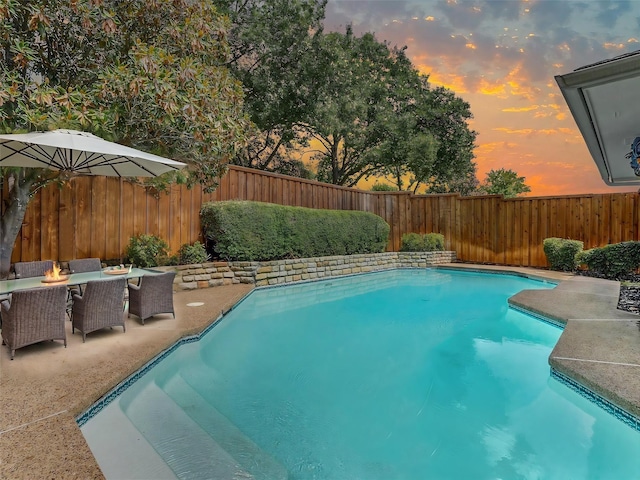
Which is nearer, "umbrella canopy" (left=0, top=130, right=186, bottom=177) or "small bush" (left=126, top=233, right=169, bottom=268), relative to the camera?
"umbrella canopy" (left=0, top=130, right=186, bottom=177)

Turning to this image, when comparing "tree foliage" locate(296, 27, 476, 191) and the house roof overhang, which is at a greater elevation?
"tree foliage" locate(296, 27, 476, 191)

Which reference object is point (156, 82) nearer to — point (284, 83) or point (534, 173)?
point (284, 83)

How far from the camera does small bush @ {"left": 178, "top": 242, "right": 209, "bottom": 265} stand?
801 cm

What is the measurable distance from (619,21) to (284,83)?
9.19m

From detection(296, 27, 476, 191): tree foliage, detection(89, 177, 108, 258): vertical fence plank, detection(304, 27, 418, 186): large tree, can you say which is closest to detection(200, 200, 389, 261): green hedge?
detection(89, 177, 108, 258): vertical fence plank

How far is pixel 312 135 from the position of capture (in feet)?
53.1

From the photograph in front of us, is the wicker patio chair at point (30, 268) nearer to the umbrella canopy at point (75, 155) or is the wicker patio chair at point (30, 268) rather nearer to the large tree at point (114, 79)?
the large tree at point (114, 79)

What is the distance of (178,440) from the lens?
2.54 meters

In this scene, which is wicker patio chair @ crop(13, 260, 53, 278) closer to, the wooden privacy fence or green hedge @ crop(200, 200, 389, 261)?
the wooden privacy fence

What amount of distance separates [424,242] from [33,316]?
496 inches

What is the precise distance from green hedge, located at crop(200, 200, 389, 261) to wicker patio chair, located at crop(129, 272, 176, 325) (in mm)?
3444

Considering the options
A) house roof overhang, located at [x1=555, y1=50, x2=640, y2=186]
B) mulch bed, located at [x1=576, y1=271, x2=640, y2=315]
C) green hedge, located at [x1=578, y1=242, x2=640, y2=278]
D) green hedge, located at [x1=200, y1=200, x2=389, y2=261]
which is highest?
house roof overhang, located at [x1=555, y1=50, x2=640, y2=186]

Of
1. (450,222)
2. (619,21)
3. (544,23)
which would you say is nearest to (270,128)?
(450,222)

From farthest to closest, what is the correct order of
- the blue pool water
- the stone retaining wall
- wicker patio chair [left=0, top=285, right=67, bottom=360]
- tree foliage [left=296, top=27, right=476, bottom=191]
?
tree foliage [left=296, top=27, right=476, bottom=191]
the stone retaining wall
wicker patio chair [left=0, top=285, right=67, bottom=360]
the blue pool water
